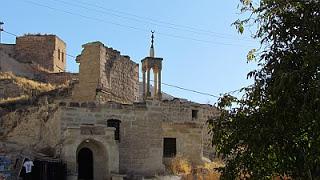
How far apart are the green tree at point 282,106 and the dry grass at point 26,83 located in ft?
92.6

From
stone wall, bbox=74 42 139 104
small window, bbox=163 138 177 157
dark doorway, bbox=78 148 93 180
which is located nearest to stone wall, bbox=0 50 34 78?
stone wall, bbox=74 42 139 104

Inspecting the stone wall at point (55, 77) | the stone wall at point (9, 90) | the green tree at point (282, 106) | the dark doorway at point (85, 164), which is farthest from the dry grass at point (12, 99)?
the green tree at point (282, 106)

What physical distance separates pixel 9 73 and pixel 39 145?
1517 centimetres

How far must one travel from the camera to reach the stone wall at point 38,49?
Result: 4388 cm

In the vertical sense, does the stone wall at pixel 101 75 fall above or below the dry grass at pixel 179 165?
above

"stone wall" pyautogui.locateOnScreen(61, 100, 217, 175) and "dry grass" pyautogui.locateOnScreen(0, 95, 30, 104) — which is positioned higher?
"dry grass" pyautogui.locateOnScreen(0, 95, 30, 104)

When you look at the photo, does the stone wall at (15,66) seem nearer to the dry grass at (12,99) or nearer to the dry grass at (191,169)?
the dry grass at (12,99)

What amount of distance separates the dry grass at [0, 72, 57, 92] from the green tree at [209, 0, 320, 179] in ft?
92.6

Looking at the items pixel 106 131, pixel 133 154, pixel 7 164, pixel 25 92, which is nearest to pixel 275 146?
pixel 7 164

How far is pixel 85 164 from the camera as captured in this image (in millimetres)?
24406

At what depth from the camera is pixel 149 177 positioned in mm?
24469

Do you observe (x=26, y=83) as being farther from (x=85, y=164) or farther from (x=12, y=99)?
(x=85, y=164)

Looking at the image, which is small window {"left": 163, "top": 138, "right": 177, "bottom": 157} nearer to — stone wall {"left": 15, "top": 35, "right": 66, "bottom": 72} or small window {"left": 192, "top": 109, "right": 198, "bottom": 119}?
small window {"left": 192, "top": 109, "right": 198, "bottom": 119}

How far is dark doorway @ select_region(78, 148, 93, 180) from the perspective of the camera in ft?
79.6
